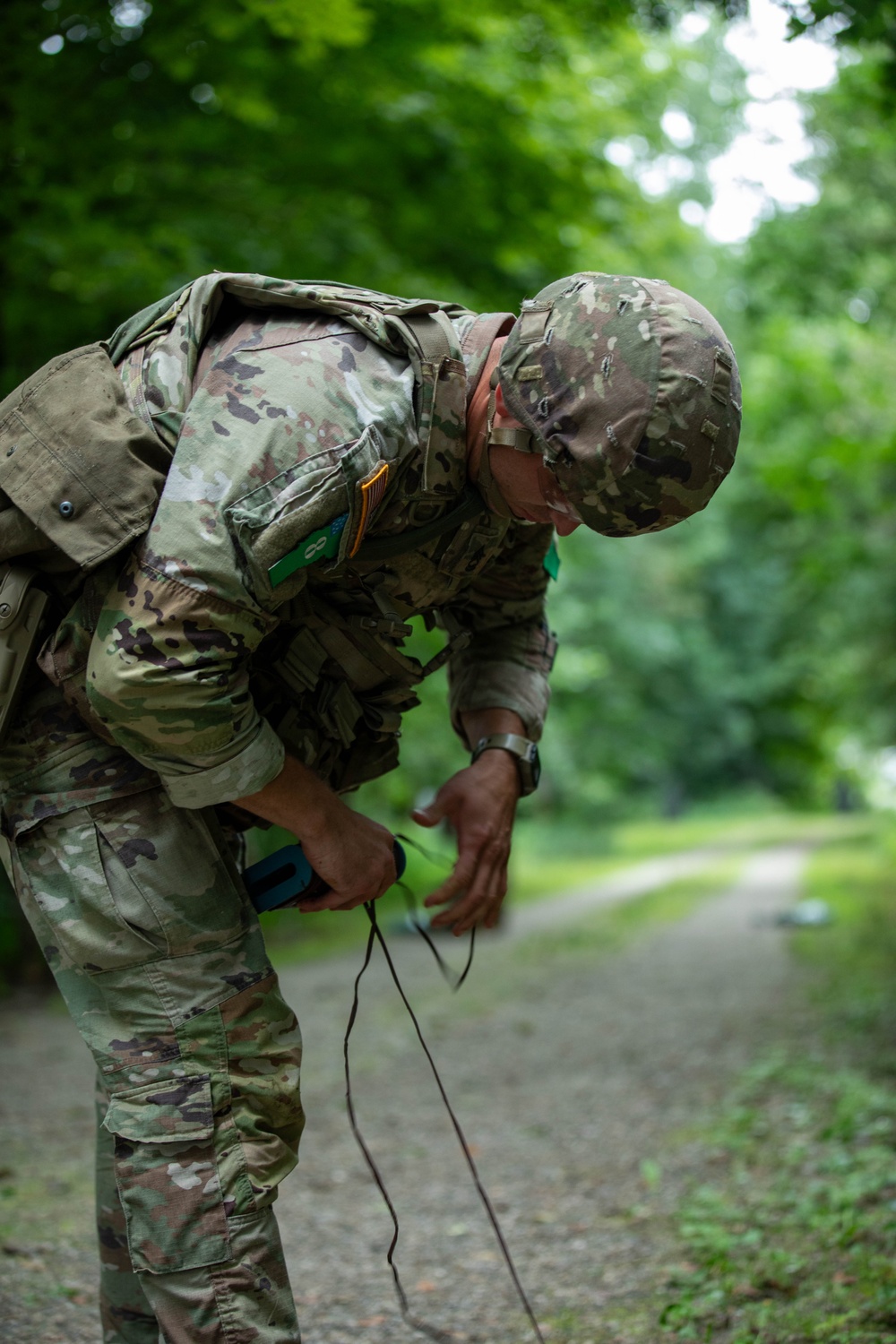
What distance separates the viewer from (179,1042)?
5.94ft

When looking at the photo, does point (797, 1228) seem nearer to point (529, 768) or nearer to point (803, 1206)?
point (803, 1206)

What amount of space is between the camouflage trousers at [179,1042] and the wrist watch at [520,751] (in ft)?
2.10

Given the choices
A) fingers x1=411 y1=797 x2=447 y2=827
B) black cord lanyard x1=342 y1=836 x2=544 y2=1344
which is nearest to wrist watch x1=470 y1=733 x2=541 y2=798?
fingers x1=411 y1=797 x2=447 y2=827

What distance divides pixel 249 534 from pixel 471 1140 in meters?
3.44

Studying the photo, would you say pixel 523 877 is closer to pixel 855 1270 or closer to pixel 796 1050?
pixel 796 1050

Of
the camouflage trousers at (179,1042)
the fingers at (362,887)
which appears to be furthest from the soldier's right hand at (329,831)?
the camouflage trousers at (179,1042)

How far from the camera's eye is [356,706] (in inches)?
85.9

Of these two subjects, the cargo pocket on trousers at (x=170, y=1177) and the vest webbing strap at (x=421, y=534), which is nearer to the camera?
the cargo pocket on trousers at (x=170, y=1177)

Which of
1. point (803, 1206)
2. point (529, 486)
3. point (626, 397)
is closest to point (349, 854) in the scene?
point (529, 486)

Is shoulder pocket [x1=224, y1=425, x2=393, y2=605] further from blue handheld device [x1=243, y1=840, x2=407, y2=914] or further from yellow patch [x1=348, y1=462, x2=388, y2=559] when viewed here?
blue handheld device [x1=243, y1=840, x2=407, y2=914]

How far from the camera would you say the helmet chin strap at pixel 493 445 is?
189 centimetres

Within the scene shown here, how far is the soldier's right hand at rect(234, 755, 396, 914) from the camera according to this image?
1865 millimetres

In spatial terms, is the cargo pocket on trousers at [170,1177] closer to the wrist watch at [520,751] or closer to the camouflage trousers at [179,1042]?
the camouflage trousers at [179,1042]

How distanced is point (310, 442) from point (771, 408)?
11690mm
